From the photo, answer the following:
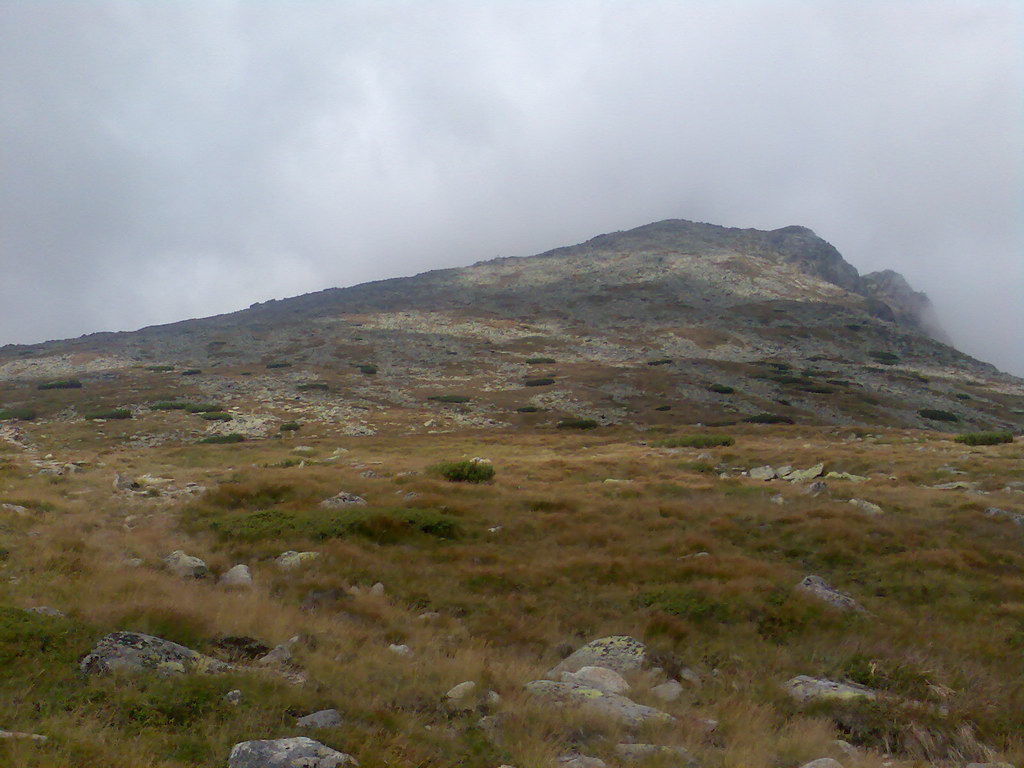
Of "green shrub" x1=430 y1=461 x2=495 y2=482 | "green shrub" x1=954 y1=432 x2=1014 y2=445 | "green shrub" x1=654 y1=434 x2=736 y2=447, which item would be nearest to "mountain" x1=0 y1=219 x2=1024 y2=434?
"green shrub" x1=654 y1=434 x2=736 y2=447

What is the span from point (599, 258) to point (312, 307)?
71.3 meters

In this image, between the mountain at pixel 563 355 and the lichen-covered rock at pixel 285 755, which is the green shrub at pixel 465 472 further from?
the mountain at pixel 563 355

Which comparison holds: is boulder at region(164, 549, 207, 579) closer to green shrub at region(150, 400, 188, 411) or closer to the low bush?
green shrub at region(150, 400, 188, 411)

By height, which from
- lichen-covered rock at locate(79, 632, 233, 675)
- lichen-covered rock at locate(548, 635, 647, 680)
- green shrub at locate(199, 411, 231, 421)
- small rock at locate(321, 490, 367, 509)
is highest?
green shrub at locate(199, 411, 231, 421)

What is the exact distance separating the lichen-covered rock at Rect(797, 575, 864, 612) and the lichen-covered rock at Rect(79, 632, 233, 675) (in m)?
9.10

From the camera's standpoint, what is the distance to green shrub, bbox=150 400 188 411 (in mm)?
41406

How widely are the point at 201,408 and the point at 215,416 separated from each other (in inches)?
121

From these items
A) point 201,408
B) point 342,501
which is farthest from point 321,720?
point 201,408

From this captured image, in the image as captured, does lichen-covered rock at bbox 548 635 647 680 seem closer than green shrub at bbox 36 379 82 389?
Yes

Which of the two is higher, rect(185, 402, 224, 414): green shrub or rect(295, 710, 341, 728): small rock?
rect(185, 402, 224, 414): green shrub

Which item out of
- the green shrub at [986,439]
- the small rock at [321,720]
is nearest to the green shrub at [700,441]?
the green shrub at [986,439]

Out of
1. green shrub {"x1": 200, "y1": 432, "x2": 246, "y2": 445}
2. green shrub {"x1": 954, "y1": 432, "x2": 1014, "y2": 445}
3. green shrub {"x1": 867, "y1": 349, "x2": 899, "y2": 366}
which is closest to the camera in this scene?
green shrub {"x1": 954, "y1": 432, "x2": 1014, "y2": 445}

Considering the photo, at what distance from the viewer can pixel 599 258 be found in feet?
467

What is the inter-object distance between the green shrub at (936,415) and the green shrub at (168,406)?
200ft
